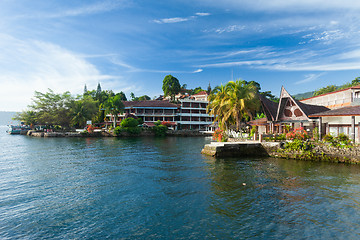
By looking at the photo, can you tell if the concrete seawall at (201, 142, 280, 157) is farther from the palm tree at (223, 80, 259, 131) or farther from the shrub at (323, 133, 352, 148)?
the palm tree at (223, 80, 259, 131)

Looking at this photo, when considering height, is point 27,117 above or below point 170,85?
below

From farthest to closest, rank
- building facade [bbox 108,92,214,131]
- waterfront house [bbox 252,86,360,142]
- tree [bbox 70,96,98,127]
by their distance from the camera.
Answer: building facade [bbox 108,92,214,131], tree [bbox 70,96,98,127], waterfront house [bbox 252,86,360,142]

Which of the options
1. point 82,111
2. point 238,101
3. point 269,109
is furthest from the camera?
point 82,111

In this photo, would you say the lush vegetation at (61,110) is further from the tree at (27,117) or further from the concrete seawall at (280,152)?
the concrete seawall at (280,152)

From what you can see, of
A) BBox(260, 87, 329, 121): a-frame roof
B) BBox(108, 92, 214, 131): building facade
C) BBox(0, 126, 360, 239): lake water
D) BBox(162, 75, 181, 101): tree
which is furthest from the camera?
BBox(162, 75, 181, 101): tree

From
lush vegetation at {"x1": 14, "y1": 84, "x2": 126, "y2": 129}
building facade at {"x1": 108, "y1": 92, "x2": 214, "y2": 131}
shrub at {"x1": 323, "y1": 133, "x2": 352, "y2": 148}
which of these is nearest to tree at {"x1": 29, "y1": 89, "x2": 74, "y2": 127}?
lush vegetation at {"x1": 14, "y1": 84, "x2": 126, "y2": 129}

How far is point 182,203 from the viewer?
416 inches

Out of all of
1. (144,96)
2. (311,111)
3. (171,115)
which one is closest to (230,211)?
(311,111)

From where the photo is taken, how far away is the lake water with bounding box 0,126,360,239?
7.99 meters

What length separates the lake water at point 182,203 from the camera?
7.99m

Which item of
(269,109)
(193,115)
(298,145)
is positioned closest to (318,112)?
(269,109)

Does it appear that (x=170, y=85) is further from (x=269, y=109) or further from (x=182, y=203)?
(x=182, y=203)

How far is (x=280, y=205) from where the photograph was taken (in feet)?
33.9

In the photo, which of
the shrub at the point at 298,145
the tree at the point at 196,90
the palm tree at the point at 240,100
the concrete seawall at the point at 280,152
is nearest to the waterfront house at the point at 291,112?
the palm tree at the point at 240,100
